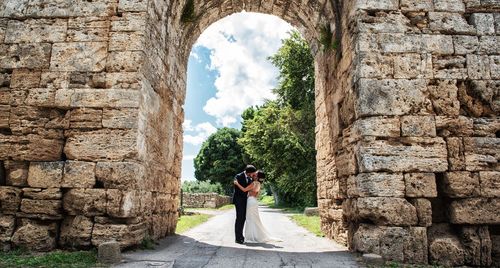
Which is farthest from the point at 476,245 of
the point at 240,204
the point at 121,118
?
the point at 121,118

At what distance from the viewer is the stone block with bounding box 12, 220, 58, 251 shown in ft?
14.8

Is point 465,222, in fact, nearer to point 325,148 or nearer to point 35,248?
point 325,148

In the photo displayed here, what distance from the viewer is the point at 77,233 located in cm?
451

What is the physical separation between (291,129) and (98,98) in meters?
15.1

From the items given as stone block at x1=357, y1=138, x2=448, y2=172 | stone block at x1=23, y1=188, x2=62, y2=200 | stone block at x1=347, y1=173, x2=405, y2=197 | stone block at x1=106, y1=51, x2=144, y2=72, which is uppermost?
stone block at x1=106, y1=51, x2=144, y2=72

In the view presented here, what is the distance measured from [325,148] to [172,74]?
3.54 m

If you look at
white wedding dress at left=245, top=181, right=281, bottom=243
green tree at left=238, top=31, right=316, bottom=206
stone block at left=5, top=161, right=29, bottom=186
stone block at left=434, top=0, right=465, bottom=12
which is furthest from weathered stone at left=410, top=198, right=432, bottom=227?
green tree at left=238, top=31, right=316, bottom=206

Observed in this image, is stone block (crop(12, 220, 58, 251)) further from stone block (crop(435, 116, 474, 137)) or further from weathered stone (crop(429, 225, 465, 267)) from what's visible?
stone block (crop(435, 116, 474, 137))

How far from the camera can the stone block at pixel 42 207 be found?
4.61 m

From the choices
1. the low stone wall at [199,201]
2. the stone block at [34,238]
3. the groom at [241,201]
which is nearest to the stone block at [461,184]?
the groom at [241,201]

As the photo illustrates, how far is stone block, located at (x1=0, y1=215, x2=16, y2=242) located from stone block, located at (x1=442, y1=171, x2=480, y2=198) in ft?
19.9

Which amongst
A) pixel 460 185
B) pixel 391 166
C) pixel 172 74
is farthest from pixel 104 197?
pixel 460 185

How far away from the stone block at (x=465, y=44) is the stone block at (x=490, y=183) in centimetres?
183

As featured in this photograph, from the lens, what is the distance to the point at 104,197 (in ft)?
14.9
